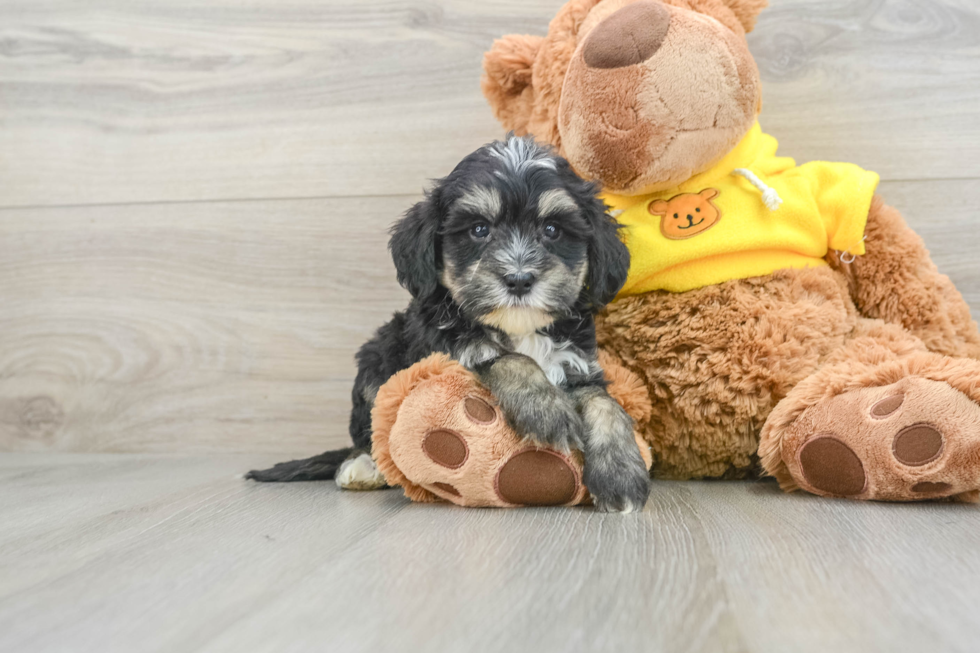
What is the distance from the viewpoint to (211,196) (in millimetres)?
2498

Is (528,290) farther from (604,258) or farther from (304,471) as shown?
(304,471)

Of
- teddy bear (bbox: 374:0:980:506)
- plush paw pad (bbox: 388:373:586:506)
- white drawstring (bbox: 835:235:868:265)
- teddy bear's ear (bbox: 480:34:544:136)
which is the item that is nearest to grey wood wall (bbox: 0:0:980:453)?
teddy bear's ear (bbox: 480:34:544:136)

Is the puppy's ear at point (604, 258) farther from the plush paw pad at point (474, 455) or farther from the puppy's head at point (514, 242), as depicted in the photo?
the plush paw pad at point (474, 455)

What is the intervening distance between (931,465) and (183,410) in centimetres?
220

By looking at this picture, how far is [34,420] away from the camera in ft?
8.54

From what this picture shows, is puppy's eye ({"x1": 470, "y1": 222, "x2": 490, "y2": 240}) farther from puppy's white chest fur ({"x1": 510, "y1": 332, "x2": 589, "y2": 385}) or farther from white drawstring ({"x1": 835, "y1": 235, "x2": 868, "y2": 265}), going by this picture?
white drawstring ({"x1": 835, "y1": 235, "x2": 868, "y2": 265})

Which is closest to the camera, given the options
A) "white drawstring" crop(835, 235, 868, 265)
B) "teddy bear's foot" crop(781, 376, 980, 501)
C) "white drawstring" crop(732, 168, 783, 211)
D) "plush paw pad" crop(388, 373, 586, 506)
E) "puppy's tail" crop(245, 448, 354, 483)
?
"teddy bear's foot" crop(781, 376, 980, 501)

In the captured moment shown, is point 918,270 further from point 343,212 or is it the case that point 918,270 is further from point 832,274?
point 343,212

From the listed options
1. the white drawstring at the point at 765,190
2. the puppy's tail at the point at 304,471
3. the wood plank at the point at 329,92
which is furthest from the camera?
the wood plank at the point at 329,92

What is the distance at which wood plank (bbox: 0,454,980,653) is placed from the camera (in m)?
0.85

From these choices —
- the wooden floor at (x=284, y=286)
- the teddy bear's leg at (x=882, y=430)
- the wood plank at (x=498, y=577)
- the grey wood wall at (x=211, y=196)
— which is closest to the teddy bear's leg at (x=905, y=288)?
the teddy bear's leg at (x=882, y=430)

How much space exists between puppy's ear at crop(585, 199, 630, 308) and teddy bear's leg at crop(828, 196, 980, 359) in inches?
23.8

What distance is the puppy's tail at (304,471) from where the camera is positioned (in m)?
1.99

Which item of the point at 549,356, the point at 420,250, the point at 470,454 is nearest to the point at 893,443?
the point at 549,356
